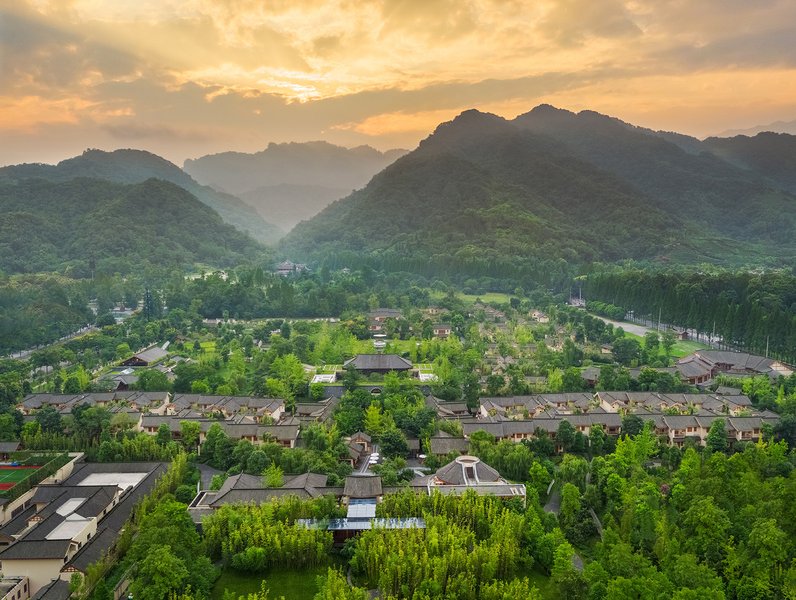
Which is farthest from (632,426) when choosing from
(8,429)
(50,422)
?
(8,429)

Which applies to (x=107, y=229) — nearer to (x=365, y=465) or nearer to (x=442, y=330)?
(x=442, y=330)

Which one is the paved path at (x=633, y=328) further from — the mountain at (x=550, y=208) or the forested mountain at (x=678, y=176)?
the forested mountain at (x=678, y=176)

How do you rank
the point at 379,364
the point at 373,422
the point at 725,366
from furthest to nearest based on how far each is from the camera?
the point at 725,366 < the point at 379,364 < the point at 373,422

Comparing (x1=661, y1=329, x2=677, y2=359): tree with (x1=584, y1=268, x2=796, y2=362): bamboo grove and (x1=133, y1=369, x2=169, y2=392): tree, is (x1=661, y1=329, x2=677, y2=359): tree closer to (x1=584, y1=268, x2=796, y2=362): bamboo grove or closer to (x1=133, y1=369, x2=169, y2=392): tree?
(x1=584, y1=268, x2=796, y2=362): bamboo grove

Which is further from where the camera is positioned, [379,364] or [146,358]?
[146,358]

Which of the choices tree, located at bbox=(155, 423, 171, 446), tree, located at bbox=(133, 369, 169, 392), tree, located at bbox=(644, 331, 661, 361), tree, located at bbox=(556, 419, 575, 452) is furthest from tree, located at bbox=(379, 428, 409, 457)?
tree, located at bbox=(644, 331, 661, 361)

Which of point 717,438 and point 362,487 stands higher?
point 362,487

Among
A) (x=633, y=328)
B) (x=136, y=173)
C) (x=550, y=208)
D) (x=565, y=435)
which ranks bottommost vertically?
(x=633, y=328)
